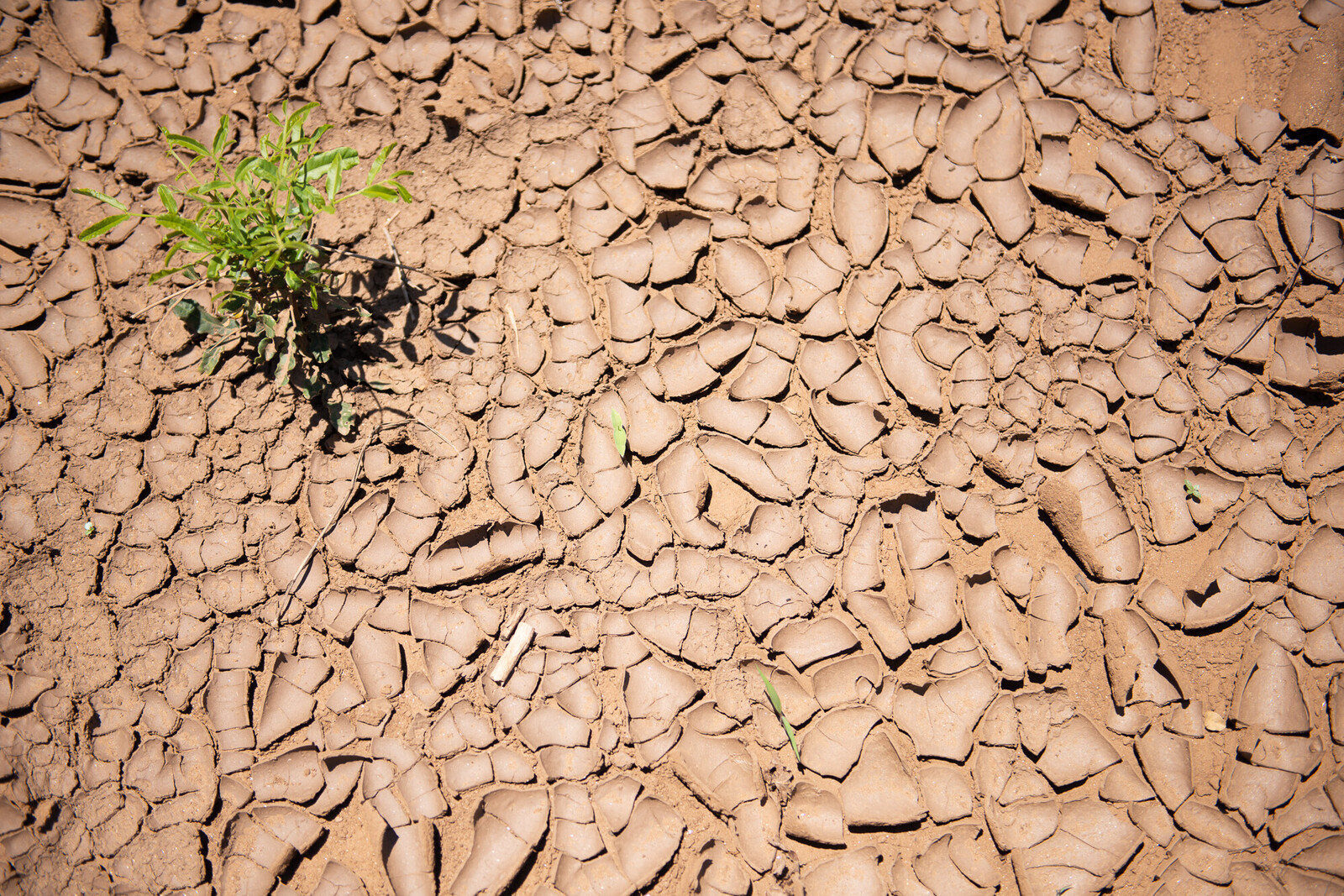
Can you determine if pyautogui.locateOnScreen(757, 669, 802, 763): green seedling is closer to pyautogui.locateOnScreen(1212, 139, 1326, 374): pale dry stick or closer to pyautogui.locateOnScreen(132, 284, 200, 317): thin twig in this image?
pyautogui.locateOnScreen(1212, 139, 1326, 374): pale dry stick

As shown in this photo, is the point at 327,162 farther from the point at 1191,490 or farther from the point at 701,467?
the point at 1191,490

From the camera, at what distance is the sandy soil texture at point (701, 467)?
145 centimetres

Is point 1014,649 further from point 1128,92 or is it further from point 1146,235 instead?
point 1128,92

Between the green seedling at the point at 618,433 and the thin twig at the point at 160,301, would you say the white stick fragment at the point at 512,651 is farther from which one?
the thin twig at the point at 160,301

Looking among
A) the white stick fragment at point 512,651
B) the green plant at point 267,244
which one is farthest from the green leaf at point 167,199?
the white stick fragment at point 512,651

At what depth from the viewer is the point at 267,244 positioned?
144 centimetres

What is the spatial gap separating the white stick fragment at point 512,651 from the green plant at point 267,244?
1.94ft

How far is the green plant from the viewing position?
4.75 feet

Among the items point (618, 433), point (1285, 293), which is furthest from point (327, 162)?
point (1285, 293)

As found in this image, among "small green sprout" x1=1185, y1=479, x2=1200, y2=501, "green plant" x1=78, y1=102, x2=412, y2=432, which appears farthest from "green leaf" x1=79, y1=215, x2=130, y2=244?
"small green sprout" x1=1185, y1=479, x2=1200, y2=501

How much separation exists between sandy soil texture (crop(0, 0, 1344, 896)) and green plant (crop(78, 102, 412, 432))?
0.20 ft

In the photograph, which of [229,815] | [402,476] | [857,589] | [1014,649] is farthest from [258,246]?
[1014,649]

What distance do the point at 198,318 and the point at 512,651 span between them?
3.29 ft

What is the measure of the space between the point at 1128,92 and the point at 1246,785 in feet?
4.99
